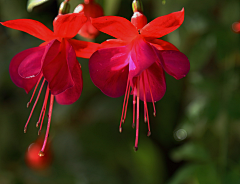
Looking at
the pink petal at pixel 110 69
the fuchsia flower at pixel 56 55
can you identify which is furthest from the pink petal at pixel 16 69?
the pink petal at pixel 110 69

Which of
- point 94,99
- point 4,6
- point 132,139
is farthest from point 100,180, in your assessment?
point 4,6

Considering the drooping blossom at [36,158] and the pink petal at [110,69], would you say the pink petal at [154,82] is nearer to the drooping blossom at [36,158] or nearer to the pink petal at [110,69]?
the pink petal at [110,69]

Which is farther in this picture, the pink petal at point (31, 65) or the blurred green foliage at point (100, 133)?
the blurred green foliage at point (100, 133)

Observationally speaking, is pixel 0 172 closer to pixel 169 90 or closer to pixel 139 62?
pixel 169 90

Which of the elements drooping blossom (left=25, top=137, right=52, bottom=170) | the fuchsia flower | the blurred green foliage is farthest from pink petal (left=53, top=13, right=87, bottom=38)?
drooping blossom (left=25, top=137, right=52, bottom=170)

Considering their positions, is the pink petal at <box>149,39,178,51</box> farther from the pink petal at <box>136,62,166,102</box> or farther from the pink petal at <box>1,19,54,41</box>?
the pink petal at <box>1,19,54,41</box>

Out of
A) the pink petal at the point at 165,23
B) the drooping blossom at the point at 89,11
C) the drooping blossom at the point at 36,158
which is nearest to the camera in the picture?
the pink petal at the point at 165,23

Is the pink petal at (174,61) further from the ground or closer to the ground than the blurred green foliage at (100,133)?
further from the ground

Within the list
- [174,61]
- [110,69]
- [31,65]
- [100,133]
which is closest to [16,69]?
[31,65]

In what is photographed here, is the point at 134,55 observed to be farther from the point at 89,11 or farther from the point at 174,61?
the point at 89,11
